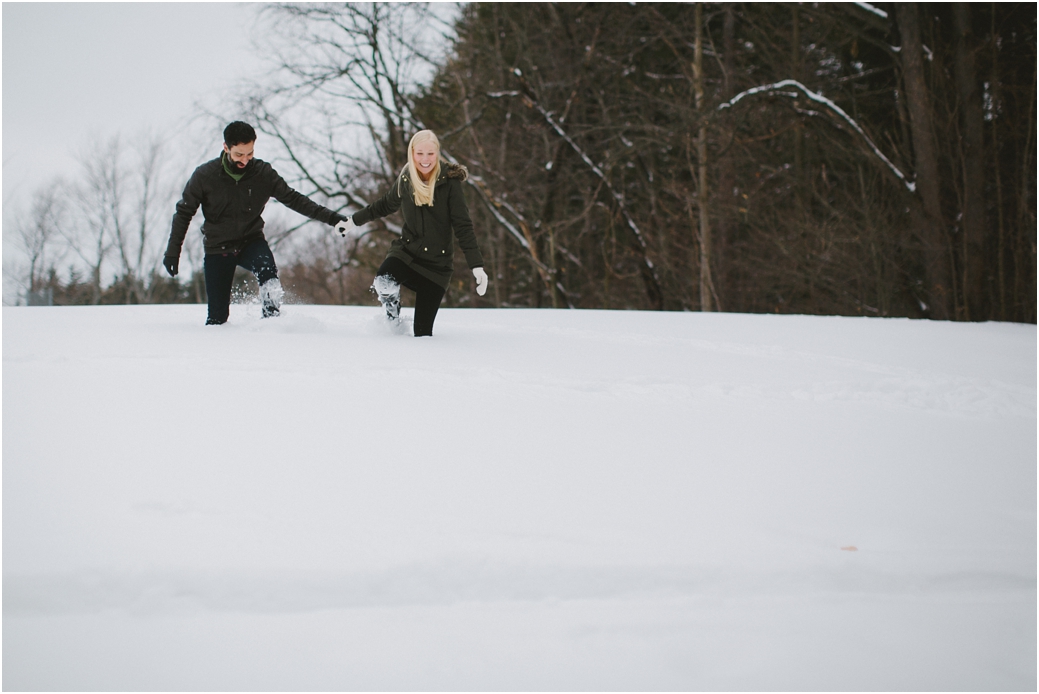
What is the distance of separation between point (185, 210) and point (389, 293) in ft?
4.50

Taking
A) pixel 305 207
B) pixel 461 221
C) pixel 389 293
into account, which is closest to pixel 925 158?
pixel 461 221

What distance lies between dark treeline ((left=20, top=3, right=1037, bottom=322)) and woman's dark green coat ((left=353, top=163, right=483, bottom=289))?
6.80m

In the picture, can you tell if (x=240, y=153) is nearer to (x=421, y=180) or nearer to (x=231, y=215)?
(x=231, y=215)

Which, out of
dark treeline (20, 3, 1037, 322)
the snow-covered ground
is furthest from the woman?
dark treeline (20, 3, 1037, 322)

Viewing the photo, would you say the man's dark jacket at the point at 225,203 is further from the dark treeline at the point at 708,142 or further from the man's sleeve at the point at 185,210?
the dark treeline at the point at 708,142

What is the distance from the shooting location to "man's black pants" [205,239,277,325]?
4.64m

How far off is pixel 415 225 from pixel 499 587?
300 cm

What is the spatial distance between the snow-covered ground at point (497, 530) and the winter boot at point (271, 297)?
4.10 feet

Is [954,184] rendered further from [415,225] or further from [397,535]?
[397,535]

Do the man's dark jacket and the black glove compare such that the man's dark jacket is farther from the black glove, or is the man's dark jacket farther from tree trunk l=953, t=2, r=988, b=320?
tree trunk l=953, t=2, r=988, b=320

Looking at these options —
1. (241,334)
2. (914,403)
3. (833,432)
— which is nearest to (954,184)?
(914,403)

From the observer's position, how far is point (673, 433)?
2.95m

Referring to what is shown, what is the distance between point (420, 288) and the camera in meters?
4.70

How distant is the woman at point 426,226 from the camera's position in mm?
4391
